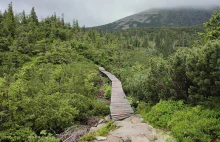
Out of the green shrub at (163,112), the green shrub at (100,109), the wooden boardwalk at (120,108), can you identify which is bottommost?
the green shrub at (100,109)

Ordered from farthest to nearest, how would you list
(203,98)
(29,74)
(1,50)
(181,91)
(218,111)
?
(1,50) < (29,74) < (181,91) < (203,98) < (218,111)

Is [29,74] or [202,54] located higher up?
[202,54]

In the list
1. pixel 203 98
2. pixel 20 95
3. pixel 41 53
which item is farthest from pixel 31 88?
pixel 41 53

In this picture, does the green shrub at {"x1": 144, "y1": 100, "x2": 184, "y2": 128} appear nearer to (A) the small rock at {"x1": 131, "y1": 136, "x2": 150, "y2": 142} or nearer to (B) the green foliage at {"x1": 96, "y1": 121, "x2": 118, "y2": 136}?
(A) the small rock at {"x1": 131, "y1": 136, "x2": 150, "y2": 142}

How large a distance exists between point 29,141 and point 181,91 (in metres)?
5.57

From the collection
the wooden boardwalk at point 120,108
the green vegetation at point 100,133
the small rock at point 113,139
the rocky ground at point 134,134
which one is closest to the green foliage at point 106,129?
the green vegetation at point 100,133

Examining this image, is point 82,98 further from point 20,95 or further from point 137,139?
point 137,139

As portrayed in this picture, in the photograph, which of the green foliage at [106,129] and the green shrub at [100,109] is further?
the green shrub at [100,109]

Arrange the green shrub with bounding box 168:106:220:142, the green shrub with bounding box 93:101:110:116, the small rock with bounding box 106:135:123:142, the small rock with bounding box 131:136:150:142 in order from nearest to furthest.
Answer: the green shrub with bounding box 168:106:220:142
the small rock with bounding box 131:136:150:142
the small rock with bounding box 106:135:123:142
the green shrub with bounding box 93:101:110:116

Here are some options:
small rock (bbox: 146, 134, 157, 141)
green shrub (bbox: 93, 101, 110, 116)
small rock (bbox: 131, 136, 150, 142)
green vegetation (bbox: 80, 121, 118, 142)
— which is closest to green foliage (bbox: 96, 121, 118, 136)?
green vegetation (bbox: 80, 121, 118, 142)

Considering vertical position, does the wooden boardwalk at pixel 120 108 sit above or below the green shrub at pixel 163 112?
below

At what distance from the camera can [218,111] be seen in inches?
233

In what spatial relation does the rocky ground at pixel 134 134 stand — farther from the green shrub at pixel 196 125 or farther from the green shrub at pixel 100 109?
the green shrub at pixel 100 109

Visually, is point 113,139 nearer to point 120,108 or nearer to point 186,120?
point 186,120
